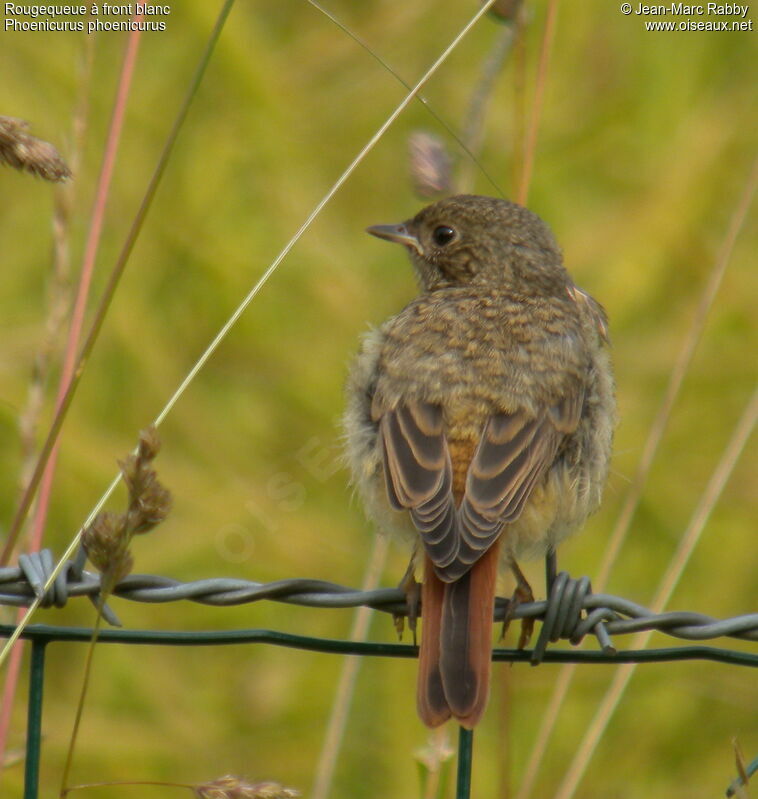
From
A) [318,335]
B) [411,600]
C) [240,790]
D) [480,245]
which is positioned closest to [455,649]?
[411,600]

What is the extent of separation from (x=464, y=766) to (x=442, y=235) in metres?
1.95

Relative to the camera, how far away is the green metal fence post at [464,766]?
2.40 metres

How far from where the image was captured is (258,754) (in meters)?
4.34

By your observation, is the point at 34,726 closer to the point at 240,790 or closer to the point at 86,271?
the point at 240,790

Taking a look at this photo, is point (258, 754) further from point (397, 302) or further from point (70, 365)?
point (70, 365)

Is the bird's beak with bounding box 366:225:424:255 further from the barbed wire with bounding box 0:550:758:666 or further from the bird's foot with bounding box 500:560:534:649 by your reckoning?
the barbed wire with bounding box 0:550:758:666

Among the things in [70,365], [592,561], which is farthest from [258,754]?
[70,365]

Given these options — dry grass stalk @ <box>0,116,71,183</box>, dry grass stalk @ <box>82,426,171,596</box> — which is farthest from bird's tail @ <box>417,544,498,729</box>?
dry grass stalk @ <box>0,116,71,183</box>

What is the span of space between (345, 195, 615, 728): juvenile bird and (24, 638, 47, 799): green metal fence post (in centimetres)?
68

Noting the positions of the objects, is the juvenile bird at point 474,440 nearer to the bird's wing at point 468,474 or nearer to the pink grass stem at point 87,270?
the bird's wing at point 468,474

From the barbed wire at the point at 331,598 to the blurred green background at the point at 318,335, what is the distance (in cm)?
180

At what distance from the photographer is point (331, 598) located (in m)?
2.42

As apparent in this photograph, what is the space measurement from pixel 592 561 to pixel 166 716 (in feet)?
4.38

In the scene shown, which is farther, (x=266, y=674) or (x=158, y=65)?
(x=158, y=65)
